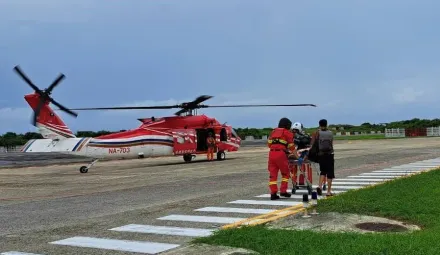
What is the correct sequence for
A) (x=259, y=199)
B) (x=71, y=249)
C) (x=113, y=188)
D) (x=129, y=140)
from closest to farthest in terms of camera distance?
1. (x=71, y=249)
2. (x=259, y=199)
3. (x=113, y=188)
4. (x=129, y=140)

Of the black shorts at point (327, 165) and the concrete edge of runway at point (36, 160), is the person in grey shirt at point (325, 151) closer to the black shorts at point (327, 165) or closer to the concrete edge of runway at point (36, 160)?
the black shorts at point (327, 165)

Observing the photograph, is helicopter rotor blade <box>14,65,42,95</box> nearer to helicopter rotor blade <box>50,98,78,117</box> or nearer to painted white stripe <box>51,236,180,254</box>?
helicopter rotor blade <box>50,98,78,117</box>

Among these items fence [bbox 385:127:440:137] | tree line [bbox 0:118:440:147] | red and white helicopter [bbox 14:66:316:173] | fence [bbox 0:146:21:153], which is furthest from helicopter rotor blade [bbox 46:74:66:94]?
fence [bbox 385:127:440:137]

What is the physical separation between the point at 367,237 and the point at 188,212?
4795mm

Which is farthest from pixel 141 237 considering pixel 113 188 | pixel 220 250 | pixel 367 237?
pixel 113 188

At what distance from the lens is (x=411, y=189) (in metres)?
12.3

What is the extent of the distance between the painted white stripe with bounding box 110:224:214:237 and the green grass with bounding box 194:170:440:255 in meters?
0.65

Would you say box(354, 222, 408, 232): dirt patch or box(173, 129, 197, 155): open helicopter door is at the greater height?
box(173, 129, 197, 155): open helicopter door

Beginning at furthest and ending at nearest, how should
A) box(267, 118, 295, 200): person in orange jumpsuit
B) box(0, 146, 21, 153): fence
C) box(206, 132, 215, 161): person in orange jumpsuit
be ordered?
box(0, 146, 21, 153): fence, box(206, 132, 215, 161): person in orange jumpsuit, box(267, 118, 295, 200): person in orange jumpsuit

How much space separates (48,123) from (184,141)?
27.5 ft

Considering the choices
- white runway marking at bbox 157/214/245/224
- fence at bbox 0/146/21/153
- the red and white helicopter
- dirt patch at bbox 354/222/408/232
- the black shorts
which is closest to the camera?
dirt patch at bbox 354/222/408/232

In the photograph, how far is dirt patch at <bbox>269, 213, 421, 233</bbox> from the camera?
8.25 meters

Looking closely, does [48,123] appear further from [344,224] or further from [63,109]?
[344,224]

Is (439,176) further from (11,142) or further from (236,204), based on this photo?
(11,142)
